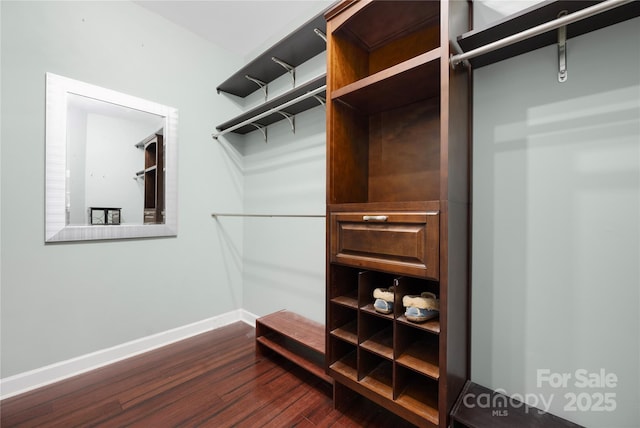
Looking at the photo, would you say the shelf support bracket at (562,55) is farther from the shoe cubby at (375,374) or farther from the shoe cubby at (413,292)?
the shoe cubby at (375,374)

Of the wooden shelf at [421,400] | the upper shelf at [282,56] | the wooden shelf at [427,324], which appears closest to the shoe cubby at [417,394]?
the wooden shelf at [421,400]

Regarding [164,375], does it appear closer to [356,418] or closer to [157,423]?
[157,423]

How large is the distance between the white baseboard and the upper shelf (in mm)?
2272

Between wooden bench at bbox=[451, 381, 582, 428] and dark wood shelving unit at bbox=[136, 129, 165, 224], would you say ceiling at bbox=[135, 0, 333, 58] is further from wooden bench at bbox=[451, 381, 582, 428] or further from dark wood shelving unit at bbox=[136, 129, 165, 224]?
wooden bench at bbox=[451, 381, 582, 428]

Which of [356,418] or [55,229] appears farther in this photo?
[55,229]

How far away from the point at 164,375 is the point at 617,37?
9.68ft

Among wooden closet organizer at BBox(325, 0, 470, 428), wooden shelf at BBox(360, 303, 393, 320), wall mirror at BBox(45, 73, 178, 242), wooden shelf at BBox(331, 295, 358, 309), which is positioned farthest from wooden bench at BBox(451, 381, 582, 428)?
wall mirror at BBox(45, 73, 178, 242)

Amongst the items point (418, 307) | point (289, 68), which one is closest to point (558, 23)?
point (418, 307)

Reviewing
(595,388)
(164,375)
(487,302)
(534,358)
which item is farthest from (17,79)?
(595,388)

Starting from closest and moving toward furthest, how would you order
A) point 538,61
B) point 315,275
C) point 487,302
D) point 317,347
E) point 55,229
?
point 538,61
point 487,302
point 317,347
point 55,229
point 315,275

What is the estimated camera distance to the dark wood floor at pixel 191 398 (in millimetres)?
1359

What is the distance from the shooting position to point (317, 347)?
1.57 metres

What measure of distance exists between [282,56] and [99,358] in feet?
8.70

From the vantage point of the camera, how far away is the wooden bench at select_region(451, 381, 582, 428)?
1.04 metres
